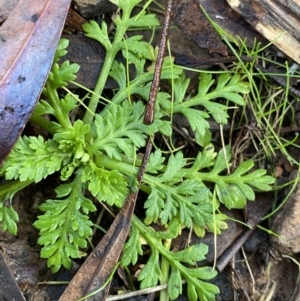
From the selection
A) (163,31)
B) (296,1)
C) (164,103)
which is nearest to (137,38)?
(163,31)

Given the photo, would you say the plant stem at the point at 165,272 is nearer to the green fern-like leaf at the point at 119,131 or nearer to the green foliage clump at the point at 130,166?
the green foliage clump at the point at 130,166

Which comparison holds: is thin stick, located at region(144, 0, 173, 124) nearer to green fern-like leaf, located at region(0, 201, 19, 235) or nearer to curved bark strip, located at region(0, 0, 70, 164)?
curved bark strip, located at region(0, 0, 70, 164)

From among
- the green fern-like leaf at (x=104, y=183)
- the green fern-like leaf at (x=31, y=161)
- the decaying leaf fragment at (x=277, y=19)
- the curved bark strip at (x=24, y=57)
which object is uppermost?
the decaying leaf fragment at (x=277, y=19)

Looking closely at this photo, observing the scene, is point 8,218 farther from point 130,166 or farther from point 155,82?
point 155,82

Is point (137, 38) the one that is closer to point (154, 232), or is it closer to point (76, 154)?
point (76, 154)

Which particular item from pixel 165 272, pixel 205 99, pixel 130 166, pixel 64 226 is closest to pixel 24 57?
pixel 130 166

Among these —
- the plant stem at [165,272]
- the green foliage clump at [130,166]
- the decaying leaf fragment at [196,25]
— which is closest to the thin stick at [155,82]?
the green foliage clump at [130,166]
